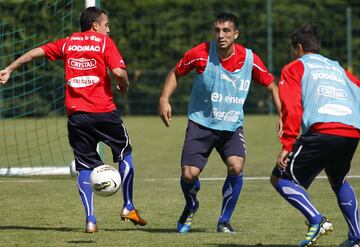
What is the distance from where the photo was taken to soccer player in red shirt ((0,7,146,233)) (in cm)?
813

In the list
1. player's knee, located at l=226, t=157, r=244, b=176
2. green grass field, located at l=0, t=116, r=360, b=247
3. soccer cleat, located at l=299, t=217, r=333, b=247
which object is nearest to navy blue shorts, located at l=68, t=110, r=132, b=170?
green grass field, located at l=0, t=116, r=360, b=247

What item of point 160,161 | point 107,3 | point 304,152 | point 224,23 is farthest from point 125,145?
point 107,3

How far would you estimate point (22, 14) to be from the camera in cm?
2083

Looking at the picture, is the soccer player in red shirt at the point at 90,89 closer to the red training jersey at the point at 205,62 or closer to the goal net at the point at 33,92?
the red training jersey at the point at 205,62

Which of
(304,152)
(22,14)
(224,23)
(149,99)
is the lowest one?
(149,99)

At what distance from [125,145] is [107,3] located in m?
15.4

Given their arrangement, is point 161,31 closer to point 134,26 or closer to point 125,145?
point 134,26

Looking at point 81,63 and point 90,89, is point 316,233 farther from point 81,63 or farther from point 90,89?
point 81,63

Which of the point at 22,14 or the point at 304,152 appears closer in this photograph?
the point at 304,152

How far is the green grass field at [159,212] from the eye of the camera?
7586 millimetres

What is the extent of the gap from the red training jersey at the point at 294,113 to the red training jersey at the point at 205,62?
4.05 ft

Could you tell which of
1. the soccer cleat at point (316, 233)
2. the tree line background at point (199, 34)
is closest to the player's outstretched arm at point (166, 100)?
the soccer cleat at point (316, 233)

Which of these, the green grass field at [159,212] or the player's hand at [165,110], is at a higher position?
the player's hand at [165,110]

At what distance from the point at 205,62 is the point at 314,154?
5.23ft
